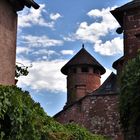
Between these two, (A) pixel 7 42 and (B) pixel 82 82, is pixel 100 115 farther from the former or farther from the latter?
(A) pixel 7 42

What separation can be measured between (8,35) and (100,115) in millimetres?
21749

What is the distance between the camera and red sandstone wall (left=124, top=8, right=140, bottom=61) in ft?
83.6

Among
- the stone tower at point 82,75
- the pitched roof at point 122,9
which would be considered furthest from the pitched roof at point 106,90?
the pitched roof at point 122,9

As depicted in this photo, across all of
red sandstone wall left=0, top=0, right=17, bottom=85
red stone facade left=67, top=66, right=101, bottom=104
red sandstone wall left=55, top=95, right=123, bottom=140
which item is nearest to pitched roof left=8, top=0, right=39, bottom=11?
red sandstone wall left=0, top=0, right=17, bottom=85

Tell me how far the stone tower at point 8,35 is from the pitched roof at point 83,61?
108 ft

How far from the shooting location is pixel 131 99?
1781 centimetres

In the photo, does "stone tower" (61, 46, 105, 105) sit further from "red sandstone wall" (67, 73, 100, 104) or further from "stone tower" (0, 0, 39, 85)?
"stone tower" (0, 0, 39, 85)

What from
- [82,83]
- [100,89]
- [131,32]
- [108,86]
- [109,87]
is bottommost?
[131,32]

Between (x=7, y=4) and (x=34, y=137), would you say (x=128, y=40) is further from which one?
(x=34, y=137)

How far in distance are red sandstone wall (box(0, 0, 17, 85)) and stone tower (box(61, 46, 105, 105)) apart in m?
33.1

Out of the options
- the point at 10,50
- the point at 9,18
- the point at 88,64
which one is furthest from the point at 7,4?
the point at 88,64

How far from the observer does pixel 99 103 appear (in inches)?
1558

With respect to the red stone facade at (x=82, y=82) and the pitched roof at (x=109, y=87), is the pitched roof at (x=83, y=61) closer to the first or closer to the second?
the red stone facade at (x=82, y=82)

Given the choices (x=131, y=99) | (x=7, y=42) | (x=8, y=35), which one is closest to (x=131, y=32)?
(x=131, y=99)
